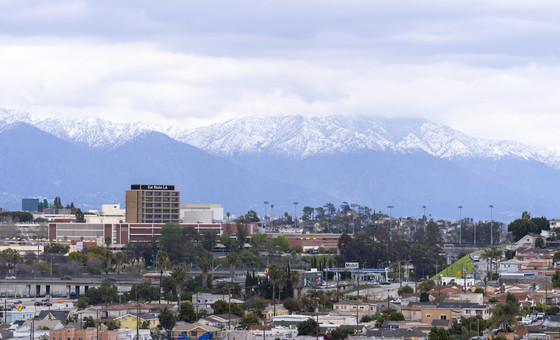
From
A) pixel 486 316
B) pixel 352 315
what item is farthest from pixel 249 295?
pixel 486 316

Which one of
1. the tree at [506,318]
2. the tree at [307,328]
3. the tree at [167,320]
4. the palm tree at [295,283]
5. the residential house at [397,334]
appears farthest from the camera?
the palm tree at [295,283]

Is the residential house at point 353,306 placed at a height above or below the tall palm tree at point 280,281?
below

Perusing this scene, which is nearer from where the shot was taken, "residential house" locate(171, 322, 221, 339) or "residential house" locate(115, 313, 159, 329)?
"residential house" locate(171, 322, 221, 339)

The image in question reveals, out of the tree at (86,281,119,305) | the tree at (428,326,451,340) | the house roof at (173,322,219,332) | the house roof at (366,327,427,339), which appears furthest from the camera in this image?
the tree at (86,281,119,305)

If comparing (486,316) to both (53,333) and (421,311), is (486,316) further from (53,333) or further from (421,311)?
(53,333)

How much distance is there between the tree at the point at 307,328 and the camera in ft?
419

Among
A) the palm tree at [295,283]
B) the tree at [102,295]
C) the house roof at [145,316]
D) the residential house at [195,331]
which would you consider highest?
the palm tree at [295,283]

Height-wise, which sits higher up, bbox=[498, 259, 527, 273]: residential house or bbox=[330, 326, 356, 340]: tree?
bbox=[498, 259, 527, 273]: residential house

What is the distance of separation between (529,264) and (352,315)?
187 ft

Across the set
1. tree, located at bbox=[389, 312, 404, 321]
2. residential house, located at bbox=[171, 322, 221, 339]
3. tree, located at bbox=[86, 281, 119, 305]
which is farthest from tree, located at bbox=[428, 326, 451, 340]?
tree, located at bbox=[86, 281, 119, 305]

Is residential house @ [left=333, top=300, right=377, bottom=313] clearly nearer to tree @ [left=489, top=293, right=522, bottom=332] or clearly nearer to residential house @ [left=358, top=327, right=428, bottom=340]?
residential house @ [left=358, top=327, right=428, bottom=340]

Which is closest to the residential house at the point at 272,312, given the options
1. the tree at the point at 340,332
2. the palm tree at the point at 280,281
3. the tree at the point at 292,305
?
the tree at the point at 292,305

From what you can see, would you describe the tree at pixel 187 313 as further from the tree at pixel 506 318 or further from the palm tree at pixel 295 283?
the tree at pixel 506 318

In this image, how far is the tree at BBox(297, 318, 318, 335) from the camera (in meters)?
128
